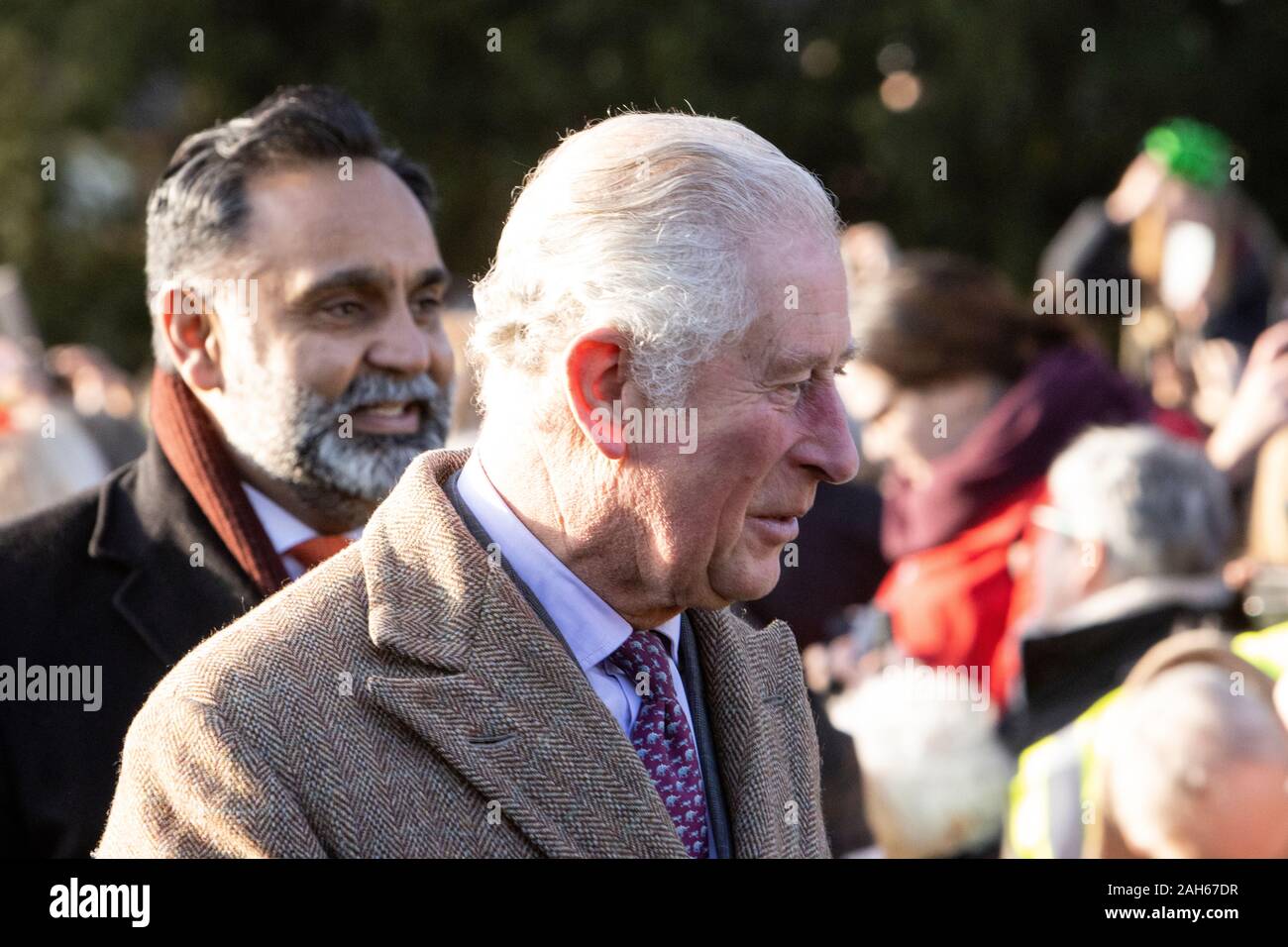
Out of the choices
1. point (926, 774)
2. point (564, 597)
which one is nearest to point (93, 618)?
point (564, 597)

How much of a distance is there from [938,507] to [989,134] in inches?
350

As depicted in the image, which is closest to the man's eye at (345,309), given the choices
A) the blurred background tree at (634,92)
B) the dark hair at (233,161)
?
the dark hair at (233,161)

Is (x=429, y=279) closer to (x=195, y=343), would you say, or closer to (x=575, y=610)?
(x=195, y=343)

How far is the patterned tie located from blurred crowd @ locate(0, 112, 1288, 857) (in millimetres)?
1341

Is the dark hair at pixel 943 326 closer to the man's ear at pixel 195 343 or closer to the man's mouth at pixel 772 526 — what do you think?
the man's ear at pixel 195 343

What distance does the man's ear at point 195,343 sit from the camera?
3262 mm

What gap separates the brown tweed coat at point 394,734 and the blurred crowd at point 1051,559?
1.54 metres

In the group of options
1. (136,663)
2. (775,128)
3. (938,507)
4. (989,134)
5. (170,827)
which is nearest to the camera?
(170,827)

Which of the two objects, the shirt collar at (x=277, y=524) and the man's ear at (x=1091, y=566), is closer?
the shirt collar at (x=277, y=524)

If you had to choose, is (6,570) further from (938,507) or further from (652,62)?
(652,62)

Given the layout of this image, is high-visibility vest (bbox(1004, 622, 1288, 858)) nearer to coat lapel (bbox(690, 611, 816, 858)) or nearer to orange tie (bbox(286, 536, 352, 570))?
coat lapel (bbox(690, 611, 816, 858))

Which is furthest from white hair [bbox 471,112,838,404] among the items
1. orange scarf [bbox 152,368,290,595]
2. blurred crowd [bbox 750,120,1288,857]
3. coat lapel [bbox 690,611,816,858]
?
orange scarf [bbox 152,368,290,595]
